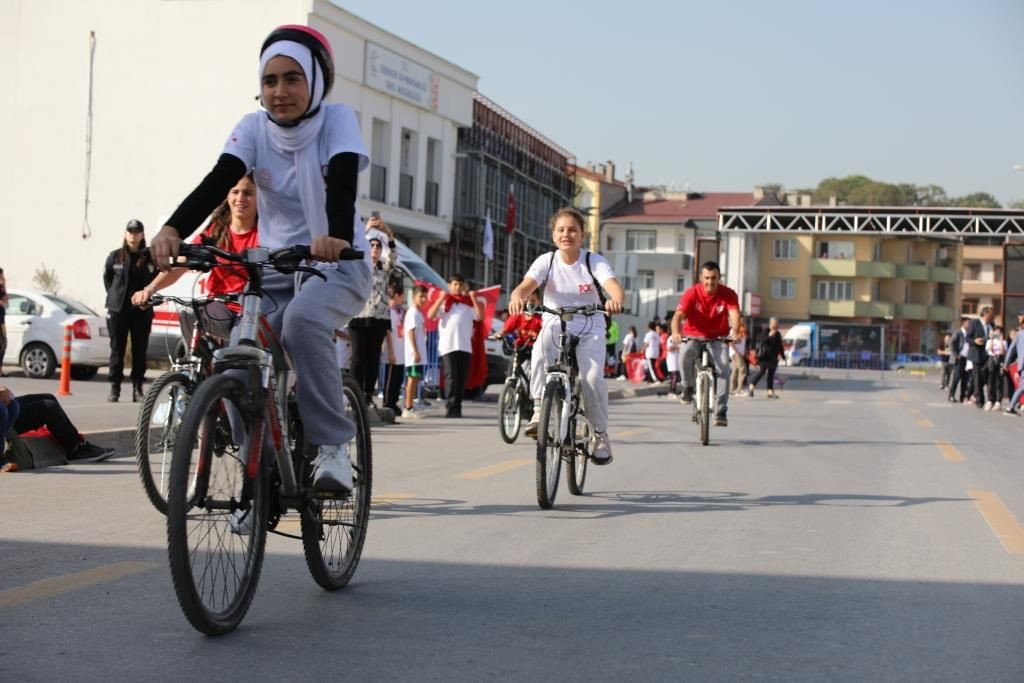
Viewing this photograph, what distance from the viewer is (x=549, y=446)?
9078 mm

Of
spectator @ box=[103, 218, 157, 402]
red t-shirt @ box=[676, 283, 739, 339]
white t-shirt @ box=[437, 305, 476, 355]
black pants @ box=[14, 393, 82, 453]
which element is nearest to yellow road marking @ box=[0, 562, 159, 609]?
black pants @ box=[14, 393, 82, 453]

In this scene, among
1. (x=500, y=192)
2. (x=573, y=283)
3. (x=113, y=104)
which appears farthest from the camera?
(x=500, y=192)

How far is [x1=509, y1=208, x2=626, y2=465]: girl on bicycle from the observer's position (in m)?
9.85

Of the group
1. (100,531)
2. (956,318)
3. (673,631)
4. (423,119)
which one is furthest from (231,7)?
(956,318)

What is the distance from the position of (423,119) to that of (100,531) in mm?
40259

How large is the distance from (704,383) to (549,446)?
6.52m

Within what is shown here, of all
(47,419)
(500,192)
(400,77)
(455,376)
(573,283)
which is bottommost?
Answer: (47,419)

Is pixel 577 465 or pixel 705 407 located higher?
pixel 705 407

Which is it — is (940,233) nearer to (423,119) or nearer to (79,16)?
(423,119)

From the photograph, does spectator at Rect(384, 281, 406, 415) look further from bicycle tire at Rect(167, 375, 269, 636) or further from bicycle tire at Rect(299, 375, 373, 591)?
bicycle tire at Rect(167, 375, 269, 636)

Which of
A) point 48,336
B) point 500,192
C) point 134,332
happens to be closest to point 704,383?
point 134,332

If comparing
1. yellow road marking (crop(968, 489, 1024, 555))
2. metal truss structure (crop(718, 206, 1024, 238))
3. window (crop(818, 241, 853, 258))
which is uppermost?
window (crop(818, 241, 853, 258))

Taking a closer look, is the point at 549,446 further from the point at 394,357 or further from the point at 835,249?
the point at 835,249

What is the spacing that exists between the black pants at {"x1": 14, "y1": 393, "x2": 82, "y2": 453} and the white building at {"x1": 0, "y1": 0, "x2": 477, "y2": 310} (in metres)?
29.0
